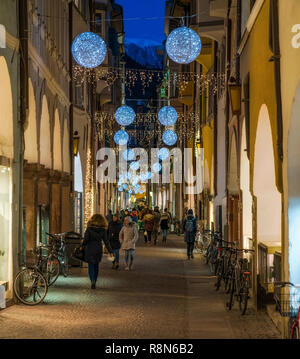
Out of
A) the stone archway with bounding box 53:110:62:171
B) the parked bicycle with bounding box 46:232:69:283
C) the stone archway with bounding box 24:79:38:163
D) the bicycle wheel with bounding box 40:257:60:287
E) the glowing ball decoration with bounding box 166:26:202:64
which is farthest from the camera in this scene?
the stone archway with bounding box 53:110:62:171

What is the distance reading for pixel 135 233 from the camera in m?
21.6

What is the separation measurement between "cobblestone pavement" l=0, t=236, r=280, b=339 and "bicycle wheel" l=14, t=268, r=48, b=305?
219 mm

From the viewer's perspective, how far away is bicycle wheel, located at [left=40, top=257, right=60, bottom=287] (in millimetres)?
16844

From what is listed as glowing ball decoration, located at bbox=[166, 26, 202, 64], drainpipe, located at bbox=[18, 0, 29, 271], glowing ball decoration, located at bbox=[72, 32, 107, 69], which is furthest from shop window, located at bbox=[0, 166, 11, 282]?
glowing ball decoration, located at bbox=[166, 26, 202, 64]

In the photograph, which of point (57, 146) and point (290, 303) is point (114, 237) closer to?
point (57, 146)

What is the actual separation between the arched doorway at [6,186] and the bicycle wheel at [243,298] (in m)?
4.45

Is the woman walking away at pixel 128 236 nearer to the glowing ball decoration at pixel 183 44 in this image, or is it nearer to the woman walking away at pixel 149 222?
the glowing ball decoration at pixel 183 44

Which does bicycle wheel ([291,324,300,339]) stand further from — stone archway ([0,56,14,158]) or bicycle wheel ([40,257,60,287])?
bicycle wheel ([40,257,60,287])

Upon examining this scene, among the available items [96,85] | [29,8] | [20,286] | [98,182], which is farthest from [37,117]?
[98,182]

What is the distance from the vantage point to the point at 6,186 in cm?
1460

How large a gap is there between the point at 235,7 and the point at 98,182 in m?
22.0

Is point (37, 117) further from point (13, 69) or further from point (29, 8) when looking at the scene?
point (13, 69)

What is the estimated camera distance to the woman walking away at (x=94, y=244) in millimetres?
17109

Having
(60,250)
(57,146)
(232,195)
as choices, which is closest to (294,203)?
(60,250)
